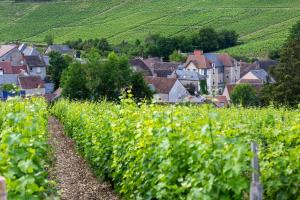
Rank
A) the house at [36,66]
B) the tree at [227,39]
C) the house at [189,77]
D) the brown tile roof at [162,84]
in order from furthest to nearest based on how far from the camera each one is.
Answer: the tree at [227,39]
the house at [36,66]
the house at [189,77]
the brown tile roof at [162,84]

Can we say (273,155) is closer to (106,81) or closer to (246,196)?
(246,196)

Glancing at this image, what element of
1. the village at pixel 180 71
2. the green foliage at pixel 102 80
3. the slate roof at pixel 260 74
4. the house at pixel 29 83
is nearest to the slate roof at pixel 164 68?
the village at pixel 180 71

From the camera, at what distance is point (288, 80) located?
38.6 metres

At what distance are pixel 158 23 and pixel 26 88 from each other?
59.4m

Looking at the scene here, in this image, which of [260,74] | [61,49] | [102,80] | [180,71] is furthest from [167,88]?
[61,49]

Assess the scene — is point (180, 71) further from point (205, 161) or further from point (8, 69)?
point (205, 161)

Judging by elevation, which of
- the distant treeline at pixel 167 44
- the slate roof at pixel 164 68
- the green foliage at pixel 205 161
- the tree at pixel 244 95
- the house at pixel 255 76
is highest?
the green foliage at pixel 205 161

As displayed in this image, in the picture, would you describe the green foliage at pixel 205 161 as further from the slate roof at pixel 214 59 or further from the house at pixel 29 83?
the slate roof at pixel 214 59

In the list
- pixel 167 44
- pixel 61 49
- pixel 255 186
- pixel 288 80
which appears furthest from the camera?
pixel 167 44

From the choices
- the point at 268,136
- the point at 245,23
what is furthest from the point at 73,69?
the point at 245,23

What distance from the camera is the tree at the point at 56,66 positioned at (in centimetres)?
5916

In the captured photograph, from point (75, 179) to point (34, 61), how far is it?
182 ft

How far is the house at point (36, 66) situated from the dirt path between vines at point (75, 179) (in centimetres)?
4891

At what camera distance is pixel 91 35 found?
99188mm
